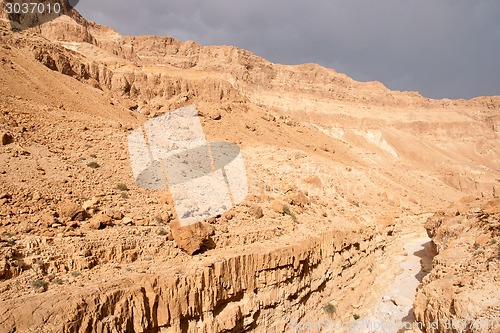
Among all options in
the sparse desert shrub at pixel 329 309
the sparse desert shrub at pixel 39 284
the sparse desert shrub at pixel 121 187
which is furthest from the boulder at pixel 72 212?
the sparse desert shrub at pixel 329 309

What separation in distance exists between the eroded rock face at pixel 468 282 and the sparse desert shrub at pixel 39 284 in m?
8.62

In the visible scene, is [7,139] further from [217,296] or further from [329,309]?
[329,309]

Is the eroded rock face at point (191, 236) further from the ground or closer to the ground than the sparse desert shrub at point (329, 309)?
further from the ground

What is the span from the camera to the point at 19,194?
27.6ft

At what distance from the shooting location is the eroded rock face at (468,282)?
7.65 meters

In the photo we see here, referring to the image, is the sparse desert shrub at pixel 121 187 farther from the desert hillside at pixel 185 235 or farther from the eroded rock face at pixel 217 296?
the eroded rock face at pixel 217 296

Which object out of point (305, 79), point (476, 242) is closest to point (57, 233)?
point (476, 242)

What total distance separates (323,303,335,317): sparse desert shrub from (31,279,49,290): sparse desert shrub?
9444 mm

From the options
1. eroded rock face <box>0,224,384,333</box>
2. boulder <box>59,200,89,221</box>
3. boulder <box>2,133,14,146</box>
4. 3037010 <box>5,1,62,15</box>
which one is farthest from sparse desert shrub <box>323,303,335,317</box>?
3037010 <box>5,1,62,15</box>

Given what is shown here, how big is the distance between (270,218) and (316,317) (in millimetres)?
3748

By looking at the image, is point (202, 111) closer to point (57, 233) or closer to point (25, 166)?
point (25, 166)

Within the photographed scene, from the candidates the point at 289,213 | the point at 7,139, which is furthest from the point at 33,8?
the point at 289,213

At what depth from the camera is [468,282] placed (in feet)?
28.8

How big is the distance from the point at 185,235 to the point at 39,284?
3.51m
